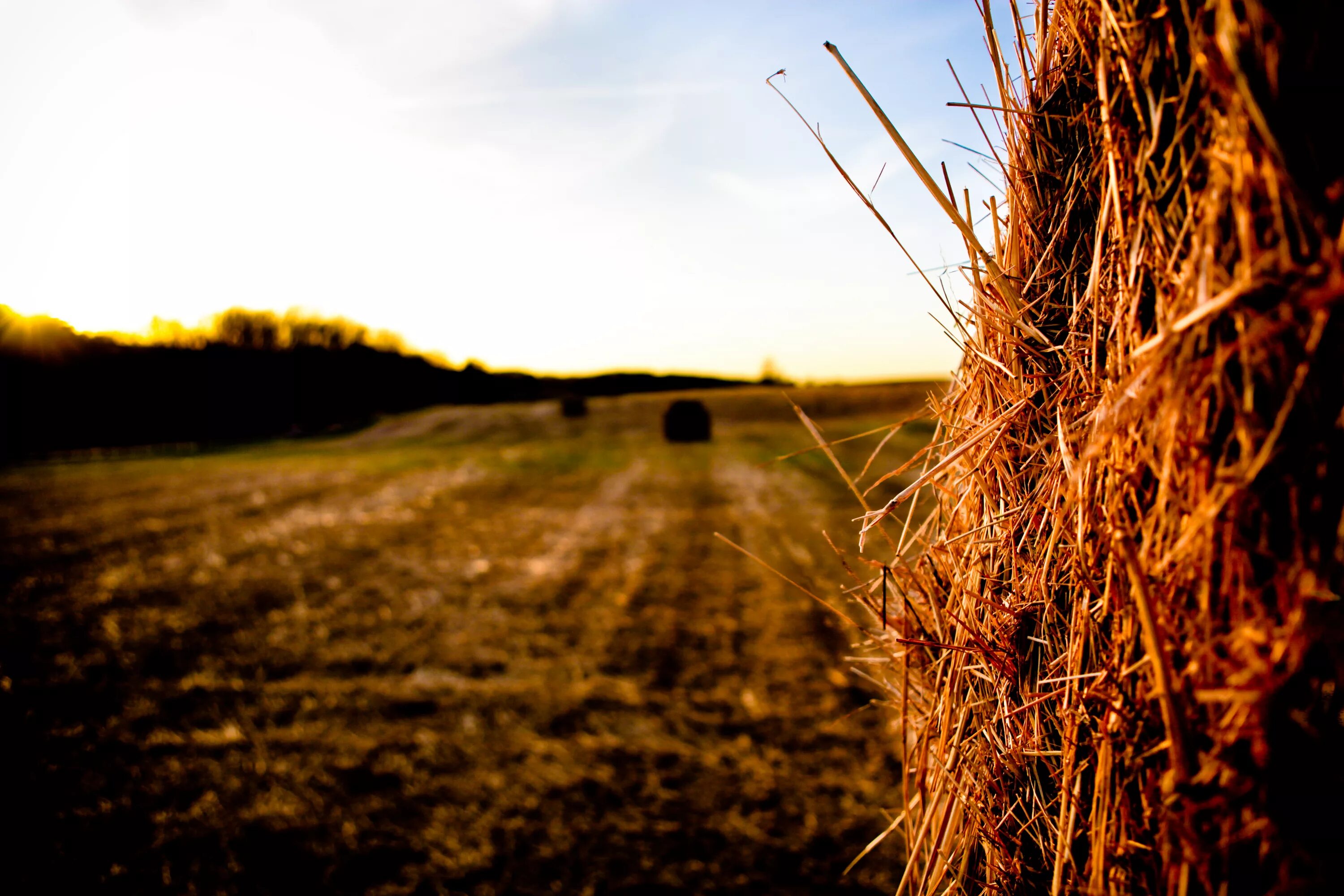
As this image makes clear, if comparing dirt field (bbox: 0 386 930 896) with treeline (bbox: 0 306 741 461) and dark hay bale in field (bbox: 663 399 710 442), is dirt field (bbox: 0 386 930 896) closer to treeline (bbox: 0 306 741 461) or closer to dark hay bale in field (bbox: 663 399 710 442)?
treeline (bbox: 0 306 741 461)

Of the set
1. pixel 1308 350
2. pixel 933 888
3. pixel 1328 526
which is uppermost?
pixel 1308 350

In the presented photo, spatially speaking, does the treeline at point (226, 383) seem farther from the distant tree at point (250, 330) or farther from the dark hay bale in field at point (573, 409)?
the dark hay bale in field at point (573, 409)

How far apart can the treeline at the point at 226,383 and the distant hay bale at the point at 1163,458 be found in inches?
199

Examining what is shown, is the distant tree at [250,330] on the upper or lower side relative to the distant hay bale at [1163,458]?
upper

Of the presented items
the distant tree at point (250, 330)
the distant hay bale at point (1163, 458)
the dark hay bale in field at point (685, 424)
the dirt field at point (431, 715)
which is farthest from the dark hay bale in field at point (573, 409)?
the distant hay bale at point (1163, 458)

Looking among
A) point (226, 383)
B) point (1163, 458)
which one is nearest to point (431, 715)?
point (1163, 458)

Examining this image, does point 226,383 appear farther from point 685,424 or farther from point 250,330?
point 685,424

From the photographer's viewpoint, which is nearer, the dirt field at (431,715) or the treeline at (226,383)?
the dirt field at (431,715)

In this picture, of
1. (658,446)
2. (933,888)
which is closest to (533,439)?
(658,446)

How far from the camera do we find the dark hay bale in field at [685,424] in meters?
29.8

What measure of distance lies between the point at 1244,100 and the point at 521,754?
569 centimetres

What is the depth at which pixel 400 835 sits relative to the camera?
4121mm

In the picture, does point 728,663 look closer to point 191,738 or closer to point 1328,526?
point 191,738

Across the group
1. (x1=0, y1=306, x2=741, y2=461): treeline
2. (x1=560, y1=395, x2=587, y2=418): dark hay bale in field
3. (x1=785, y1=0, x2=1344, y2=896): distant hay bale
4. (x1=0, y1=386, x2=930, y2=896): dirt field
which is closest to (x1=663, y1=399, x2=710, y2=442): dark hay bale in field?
(x1=560, y1=395, x2=587, y2=418): dark hay bale in field
